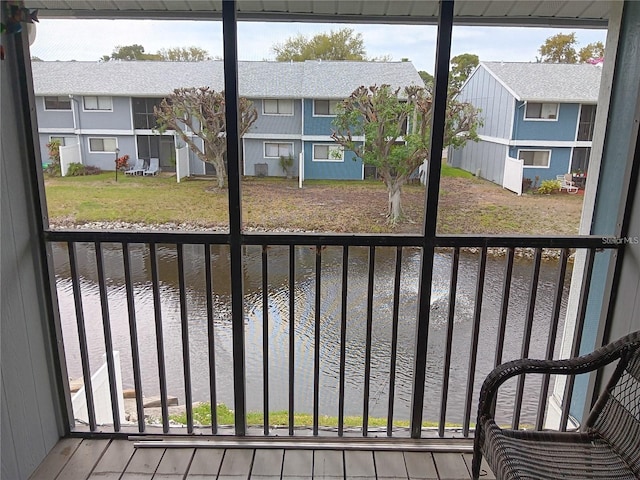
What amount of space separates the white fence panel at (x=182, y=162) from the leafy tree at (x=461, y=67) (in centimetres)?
122

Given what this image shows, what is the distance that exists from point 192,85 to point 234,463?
1754 mm

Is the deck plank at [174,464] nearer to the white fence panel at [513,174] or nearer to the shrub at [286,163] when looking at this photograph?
the shrub at [286,163]

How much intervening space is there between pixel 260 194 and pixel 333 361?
93 cm

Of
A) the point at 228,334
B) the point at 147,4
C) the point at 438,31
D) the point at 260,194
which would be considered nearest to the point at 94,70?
the point at 147,4

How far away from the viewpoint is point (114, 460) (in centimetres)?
206

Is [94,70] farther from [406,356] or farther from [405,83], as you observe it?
[406,356]

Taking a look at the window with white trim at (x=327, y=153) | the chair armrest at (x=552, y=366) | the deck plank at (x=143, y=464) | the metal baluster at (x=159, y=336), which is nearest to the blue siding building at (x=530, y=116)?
the window with white trim at (x=327, y=153)

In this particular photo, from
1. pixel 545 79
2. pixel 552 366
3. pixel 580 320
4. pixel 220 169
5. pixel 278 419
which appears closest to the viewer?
pixel 552 366

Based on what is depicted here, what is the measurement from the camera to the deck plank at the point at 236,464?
1976mm

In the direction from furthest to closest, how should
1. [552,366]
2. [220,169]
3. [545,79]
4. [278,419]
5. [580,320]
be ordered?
[278,419]
[580,320]
[220,169]
[545,79]
[552,366]

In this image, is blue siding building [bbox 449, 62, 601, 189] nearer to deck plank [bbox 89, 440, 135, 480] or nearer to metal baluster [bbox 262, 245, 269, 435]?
metal baluster [bbox 262, 245, 269, 435]

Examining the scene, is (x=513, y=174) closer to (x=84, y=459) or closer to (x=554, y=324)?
(x=554, y=324)

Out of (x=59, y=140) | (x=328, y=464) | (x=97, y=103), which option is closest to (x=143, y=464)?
(x=328, y=464)

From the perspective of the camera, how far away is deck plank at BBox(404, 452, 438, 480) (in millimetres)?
1998
